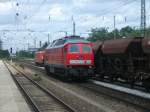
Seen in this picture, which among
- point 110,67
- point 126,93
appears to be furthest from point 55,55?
point 126,93

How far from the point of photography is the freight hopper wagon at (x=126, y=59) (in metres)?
21.8

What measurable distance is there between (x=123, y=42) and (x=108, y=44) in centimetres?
349

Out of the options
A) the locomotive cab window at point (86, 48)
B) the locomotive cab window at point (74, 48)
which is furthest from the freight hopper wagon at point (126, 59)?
the locomotive cab window at point (74, 48)

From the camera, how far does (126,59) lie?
25.4 metres

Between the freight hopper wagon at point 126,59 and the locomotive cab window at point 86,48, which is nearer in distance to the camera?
the freight hopper wagon at point 126,59

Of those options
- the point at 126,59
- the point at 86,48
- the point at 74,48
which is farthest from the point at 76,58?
the point at 126,59

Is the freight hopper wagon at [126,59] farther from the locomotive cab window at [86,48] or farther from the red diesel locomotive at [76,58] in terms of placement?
the red diesel locomotive at [76,58]

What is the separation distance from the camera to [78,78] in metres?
32.2

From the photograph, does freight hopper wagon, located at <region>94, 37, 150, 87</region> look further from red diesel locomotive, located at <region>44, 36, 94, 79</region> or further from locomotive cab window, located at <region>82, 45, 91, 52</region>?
red diesel locomotive, located at <region>44, 36, 94, 79</region>

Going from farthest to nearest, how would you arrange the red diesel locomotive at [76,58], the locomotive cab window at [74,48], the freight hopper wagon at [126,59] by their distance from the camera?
the locomotive cab window at [74,48] < the red diesel locomotive at [76,58] < the freight hopper wagon at [126,59]

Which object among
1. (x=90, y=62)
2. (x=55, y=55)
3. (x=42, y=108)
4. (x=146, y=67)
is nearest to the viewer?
(x=42, y=108)

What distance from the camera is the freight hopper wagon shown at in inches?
860

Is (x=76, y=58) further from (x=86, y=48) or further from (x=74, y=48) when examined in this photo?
(x=86, y=48)

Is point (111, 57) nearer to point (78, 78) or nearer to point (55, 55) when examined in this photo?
point (78, 78)
